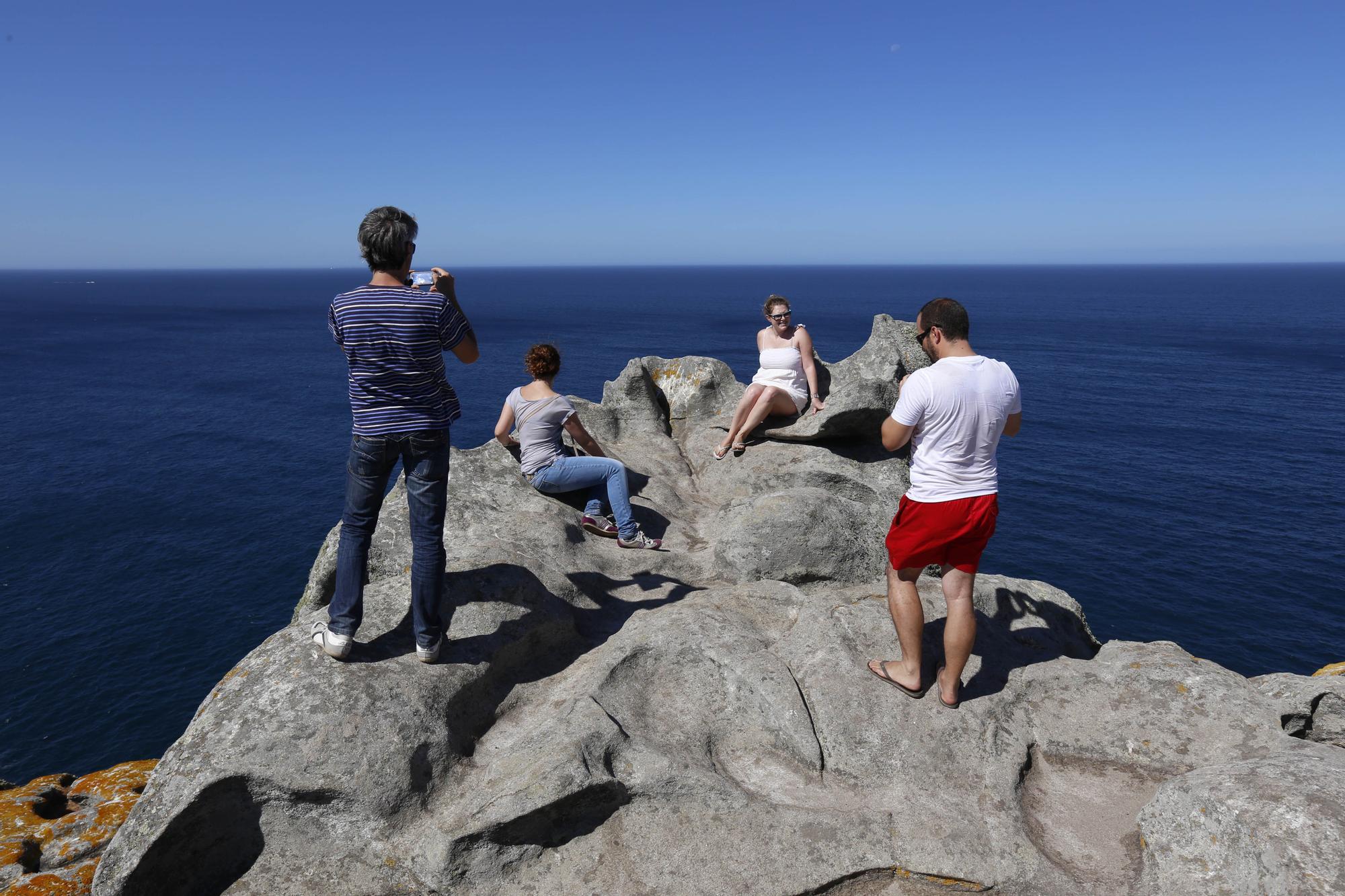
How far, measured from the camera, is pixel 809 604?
838 cm

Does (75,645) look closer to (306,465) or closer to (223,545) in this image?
(223,545)

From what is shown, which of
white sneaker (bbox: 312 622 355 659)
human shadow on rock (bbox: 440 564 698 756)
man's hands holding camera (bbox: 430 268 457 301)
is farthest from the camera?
human shadow on rock (bbox: 440 564 698 756)

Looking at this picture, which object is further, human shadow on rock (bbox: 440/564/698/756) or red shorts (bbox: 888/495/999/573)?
human shadow on rock (bbox: 440/564/698/756)

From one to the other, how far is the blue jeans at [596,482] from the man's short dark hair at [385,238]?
540 cm

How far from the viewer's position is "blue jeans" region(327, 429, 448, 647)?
6.26m

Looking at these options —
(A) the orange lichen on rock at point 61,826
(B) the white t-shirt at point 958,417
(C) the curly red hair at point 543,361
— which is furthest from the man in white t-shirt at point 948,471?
(A) the orange lichen on rock at point 61,826

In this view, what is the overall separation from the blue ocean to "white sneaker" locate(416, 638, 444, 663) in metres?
6.42

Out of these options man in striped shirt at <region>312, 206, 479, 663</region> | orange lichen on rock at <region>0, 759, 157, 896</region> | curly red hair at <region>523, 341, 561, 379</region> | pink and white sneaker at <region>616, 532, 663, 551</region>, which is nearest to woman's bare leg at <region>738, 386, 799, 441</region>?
pink and white sneaker at <region>616, 532, 663, 551</region>

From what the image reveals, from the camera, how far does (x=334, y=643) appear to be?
255 inches

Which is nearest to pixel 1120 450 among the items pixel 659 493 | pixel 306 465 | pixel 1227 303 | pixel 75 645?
pixel 659 493

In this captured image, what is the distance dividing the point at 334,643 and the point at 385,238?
344 cm

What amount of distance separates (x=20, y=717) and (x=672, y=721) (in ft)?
112

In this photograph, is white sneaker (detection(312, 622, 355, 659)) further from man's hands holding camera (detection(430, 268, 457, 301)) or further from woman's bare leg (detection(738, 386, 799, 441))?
woman's bare leg (detection(738, 386, 799, 441))

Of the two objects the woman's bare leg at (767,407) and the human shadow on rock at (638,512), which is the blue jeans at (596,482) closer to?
the human shadow on rock at (638,512)
